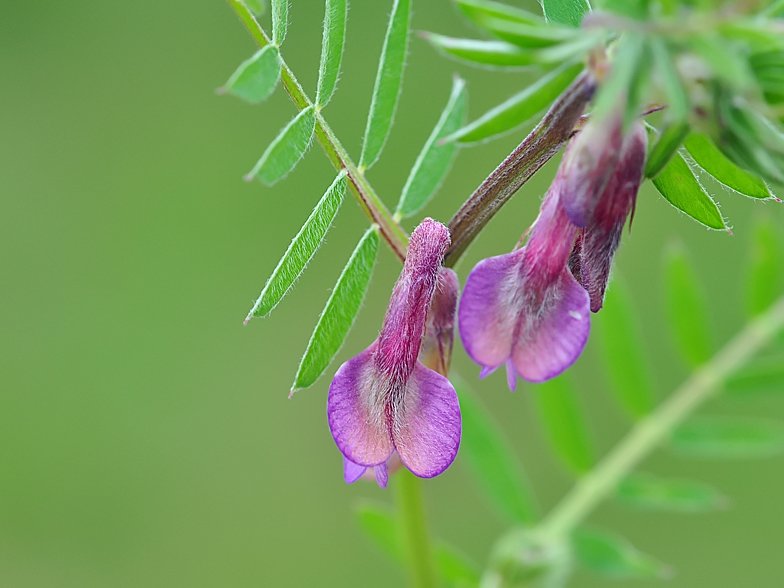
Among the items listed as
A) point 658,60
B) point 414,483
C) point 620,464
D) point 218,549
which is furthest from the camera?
point 218,549

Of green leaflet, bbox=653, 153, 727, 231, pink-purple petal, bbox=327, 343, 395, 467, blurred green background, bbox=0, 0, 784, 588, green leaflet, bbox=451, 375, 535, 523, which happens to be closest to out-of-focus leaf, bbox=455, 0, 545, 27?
green leaflet, bbox=653, 153, 727, 231

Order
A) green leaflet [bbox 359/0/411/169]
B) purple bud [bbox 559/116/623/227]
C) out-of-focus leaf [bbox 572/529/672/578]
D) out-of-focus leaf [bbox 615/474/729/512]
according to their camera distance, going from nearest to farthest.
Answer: purple bud [bbox 559/116/623/227] < green leaflet [bbox 359/0/411/169] < out-of-focus leaf [bbox 572/529/672/578] < out-of-focus leaf [bbox 615/474/729/512]

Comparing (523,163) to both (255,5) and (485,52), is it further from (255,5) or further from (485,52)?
(255,5)

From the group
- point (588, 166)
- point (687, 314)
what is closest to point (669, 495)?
point (687, 314)

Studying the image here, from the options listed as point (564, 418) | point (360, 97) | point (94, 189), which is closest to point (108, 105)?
point (94, 189)

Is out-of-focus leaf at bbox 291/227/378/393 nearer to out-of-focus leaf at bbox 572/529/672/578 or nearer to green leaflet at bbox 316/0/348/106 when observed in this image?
green leaflet at bbox 316/0/348/106

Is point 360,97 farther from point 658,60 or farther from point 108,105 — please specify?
point 658,60
